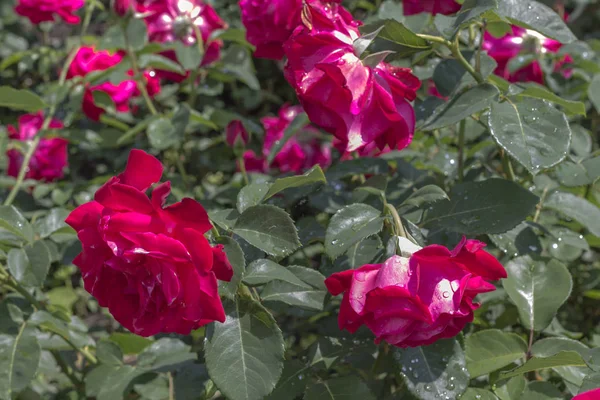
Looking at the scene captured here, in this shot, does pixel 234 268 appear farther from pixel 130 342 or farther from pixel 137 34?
pixel 137 34

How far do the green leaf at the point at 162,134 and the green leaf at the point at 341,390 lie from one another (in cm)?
79

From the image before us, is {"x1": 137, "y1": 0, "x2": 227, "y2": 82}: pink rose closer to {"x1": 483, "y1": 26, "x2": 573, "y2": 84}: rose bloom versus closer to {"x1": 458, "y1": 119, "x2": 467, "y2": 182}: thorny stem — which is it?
{"x1": 483, "y1": 26, "x2": 573, "y2": 84}: rose bloom

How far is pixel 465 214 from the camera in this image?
102 centimetres

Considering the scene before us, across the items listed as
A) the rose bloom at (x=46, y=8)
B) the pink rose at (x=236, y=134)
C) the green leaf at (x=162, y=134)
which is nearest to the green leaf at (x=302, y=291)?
the pink rose at (x=236, y=134)

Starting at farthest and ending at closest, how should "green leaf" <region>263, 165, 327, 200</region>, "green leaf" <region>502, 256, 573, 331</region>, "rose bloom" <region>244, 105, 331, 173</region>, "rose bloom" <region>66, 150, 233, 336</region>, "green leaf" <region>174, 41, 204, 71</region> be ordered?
"rose bloom" <region>244, 105, 331, 173</region>, "green leaf" <region>174, 41, 204, 71</region>, "green leaf" <region>502, 256, 573, 331</region>, "green leaf" <region>263, 165, 327, 200</region>, "rose bloom" <region>66, 150, 233, 336</region>

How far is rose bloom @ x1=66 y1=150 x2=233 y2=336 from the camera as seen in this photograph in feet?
2.48

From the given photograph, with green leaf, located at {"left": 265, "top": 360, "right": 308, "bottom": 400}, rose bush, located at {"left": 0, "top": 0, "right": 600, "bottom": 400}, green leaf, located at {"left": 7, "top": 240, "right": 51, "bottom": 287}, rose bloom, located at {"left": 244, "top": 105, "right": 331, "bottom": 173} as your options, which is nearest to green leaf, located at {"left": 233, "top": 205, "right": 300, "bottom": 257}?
rose bush, located at {"left": 0, "top": 0, "right": 600, "bottom": 400}

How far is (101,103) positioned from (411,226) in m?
1.23

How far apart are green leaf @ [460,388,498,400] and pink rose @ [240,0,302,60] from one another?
57 cm

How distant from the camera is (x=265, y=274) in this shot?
2.95ft

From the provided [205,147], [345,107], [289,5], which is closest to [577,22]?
[205,147]

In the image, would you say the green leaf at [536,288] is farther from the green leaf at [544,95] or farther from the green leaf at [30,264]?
the green leaf at [30,264]

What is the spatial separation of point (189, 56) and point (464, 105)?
947 mm

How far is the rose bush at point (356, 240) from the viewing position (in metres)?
0.79
